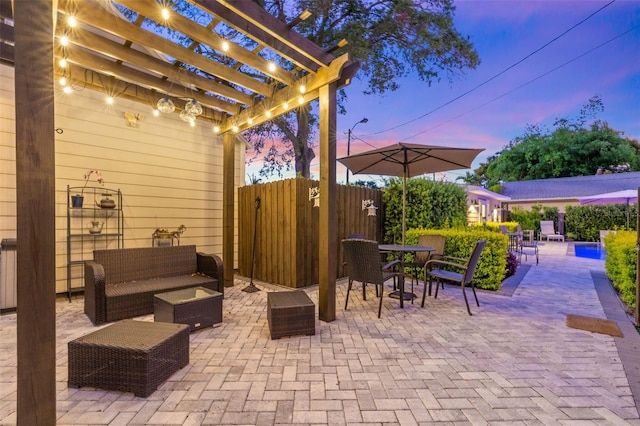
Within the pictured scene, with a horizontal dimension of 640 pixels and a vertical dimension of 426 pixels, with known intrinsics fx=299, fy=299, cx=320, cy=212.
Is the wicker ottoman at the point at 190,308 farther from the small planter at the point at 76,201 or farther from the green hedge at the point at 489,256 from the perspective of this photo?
the green hedge at the point at 489,256

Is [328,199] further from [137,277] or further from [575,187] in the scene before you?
[575,187]

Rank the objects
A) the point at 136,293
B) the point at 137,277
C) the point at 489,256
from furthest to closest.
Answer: the point at 489,256 < the point at 137,277 < the point at 136,293

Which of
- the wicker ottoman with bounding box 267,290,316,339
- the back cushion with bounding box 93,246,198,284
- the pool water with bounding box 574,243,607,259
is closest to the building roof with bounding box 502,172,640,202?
the pool water with bounding box 574,243,607,259

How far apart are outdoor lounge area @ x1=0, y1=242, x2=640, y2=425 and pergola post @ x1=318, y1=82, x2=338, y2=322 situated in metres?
0.27

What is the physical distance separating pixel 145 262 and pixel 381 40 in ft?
31.5

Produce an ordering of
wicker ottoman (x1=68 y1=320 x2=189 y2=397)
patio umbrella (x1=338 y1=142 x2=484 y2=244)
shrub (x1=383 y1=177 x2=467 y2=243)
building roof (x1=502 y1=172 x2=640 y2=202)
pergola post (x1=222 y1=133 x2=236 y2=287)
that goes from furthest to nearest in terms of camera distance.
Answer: building roof (x1=502 y1=172 x2=640 y2=202), shrub (x1=383 y1=177 x2=467 y2=243), pergola post (x1=222 y1=133 x2=236 y2=287), patio umbrella (x1=338 y1=142 x2=484 y2=244), wicker ottoman (x1=68 y1=320 x2=189 y2=397)

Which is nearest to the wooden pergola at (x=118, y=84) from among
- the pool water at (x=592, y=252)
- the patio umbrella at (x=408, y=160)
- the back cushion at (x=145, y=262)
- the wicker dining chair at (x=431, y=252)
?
the back cushion at (x=145, y=262)

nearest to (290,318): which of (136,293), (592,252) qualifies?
(136,293)

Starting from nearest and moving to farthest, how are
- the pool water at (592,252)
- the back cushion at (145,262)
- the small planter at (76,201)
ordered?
the back cushion at (145,262), the small planter at (76,201), the pool water at (592,252)

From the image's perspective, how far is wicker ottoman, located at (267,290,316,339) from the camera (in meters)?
2.92

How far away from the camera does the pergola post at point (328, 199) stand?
136 inches

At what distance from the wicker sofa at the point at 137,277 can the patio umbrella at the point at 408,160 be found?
2811mm

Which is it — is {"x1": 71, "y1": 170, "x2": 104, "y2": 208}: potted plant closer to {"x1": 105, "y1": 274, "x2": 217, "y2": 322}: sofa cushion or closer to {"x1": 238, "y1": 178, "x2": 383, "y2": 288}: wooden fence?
{"x1": 105, "y1": 274, "x2": 217, "y2": 322}: sofa cushion

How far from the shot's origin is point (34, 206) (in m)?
1.40
